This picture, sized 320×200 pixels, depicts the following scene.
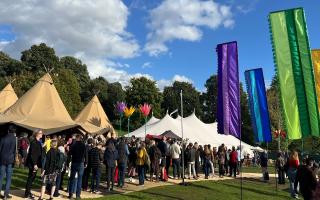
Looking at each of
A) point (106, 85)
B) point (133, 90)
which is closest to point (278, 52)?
point (133, 90)

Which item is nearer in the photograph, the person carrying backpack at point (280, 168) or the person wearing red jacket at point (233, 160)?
the person carrying backpack at point (280, 168)

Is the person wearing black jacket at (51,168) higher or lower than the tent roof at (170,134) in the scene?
lower

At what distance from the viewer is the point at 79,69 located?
89562mm

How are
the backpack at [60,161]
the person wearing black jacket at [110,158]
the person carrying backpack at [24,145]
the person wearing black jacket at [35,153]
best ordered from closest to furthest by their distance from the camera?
the person wearing black jacket at [35,153] < the backpack at [60,161] < the person wearing black jacket at [110,158] < the person carrying backpack at [24,145]

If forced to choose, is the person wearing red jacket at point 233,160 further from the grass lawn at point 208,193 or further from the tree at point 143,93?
the tree at point 143,93

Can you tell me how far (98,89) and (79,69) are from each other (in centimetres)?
1168

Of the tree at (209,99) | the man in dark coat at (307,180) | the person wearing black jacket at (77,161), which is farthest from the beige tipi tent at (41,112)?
the tree at (209,99)

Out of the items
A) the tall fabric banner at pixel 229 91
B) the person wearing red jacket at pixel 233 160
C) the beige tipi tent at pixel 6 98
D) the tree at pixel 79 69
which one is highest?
the tree at pixel 79 69

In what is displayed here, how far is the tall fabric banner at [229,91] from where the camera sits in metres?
14.5

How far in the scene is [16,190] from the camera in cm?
1241

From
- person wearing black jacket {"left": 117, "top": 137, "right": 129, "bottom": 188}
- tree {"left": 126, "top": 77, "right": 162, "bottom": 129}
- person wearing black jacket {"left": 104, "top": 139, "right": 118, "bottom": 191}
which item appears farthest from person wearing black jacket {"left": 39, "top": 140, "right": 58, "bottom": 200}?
tree {"left": 126, "top": 77, "right": 162, "bottom": 129}

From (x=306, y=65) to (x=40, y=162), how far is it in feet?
27.9

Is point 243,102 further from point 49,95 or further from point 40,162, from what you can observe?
point 40,162

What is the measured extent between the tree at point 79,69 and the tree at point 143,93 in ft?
42.8
